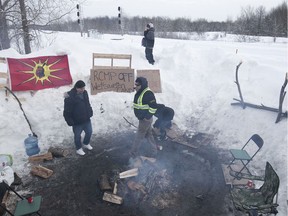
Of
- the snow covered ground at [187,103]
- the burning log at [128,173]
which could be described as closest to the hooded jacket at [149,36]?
the snow covered ground at [187,103]

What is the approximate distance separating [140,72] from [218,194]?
673cm

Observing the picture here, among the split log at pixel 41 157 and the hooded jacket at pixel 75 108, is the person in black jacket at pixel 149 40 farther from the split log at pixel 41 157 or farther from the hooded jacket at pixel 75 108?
the split log at pixel 41 157

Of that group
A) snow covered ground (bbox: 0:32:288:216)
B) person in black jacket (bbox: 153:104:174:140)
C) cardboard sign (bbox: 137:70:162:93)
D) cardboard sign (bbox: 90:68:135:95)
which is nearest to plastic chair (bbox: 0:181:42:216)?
snow covered ground (bbox: 0:32:288:216)

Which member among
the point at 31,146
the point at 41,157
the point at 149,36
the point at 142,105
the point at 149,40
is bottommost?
the point at 41,157

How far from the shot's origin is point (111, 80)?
10758mm

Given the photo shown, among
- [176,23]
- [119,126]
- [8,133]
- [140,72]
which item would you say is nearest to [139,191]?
[119,126]

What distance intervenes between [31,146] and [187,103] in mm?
6471

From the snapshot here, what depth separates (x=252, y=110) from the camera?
8992 millimetres

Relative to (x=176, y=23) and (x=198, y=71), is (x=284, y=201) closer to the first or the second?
(x=198, y=71)

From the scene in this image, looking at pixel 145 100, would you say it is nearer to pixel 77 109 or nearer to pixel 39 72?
pixel 77 109

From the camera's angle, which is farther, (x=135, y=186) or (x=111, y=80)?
(x=111, y=80)

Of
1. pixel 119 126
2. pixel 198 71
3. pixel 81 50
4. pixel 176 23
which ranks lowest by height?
pixel 119 126

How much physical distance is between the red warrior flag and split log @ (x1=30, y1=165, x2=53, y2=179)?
3.64 meters

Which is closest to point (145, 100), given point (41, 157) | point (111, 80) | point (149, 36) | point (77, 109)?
point (77, 109)
